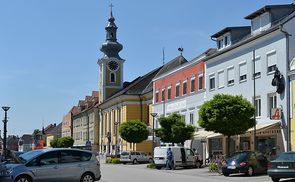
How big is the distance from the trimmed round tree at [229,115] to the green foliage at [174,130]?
35.1ft

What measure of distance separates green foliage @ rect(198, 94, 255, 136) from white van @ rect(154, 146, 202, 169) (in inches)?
299

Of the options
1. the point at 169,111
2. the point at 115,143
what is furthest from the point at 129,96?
the point at 169,111

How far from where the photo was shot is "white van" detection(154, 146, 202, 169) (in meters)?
43.7

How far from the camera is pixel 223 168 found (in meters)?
32.1

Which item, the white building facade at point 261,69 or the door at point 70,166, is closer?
the door at point 70,166

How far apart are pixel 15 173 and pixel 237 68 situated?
25.3m

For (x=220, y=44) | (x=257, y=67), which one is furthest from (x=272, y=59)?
(x=220, y=44)

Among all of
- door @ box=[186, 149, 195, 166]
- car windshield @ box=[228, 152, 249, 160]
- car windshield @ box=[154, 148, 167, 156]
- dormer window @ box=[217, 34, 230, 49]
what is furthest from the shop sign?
dormer window @ box=[217, 34, 230, 49]

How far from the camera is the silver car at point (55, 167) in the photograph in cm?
2094

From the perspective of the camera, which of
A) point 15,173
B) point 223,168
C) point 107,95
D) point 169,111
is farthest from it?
Answer: point 107,95

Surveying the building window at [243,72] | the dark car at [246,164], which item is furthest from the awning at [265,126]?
the building window at [243,72]

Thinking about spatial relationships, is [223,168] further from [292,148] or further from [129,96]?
[129,96]

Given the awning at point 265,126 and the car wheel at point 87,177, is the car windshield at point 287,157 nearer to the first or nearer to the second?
the car wheel at point 87,177

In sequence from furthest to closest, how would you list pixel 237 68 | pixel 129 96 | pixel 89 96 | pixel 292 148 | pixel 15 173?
pixel 89 96
pixel 129 96
pixel 237 68
pixel 292 148
pixel 15 173
